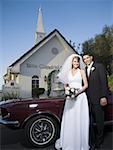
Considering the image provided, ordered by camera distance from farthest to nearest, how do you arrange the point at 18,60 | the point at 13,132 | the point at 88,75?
1. the point at 18,60
2. the point at 13,132
3. the point at 88,75

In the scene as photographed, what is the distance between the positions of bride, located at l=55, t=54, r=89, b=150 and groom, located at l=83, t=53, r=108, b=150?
0.94ft

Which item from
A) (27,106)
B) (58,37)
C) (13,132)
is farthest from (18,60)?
(27,106)

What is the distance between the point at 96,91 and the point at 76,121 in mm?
Answer: 745

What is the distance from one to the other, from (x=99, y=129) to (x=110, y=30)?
92.3 feet

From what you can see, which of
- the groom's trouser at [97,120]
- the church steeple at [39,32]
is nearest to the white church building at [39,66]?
the church steeple at [39,32]

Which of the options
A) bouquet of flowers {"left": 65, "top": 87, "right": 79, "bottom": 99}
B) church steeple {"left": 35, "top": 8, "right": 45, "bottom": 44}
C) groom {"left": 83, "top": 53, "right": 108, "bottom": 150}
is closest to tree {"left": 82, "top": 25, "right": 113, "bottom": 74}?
church steeple {"left": 35, "top": 8, "right": 45, "bottom": 44}

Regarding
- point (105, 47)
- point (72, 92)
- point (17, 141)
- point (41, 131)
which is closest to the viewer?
point (72, 92)

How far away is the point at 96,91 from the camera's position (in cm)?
566

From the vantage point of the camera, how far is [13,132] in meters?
7.62

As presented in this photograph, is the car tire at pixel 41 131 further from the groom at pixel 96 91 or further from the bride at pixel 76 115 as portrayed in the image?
the groom at pixel 96 91

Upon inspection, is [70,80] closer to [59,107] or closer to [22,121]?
[59,107]

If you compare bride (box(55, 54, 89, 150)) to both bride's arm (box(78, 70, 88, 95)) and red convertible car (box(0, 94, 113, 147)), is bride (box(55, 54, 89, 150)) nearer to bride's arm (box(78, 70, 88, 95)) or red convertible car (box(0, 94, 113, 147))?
bride's arm (box(78, 70, 88, 95))

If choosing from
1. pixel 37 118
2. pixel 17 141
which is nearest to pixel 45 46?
pixel 17 141

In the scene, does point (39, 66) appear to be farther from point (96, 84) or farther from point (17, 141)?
point (96, 84)
